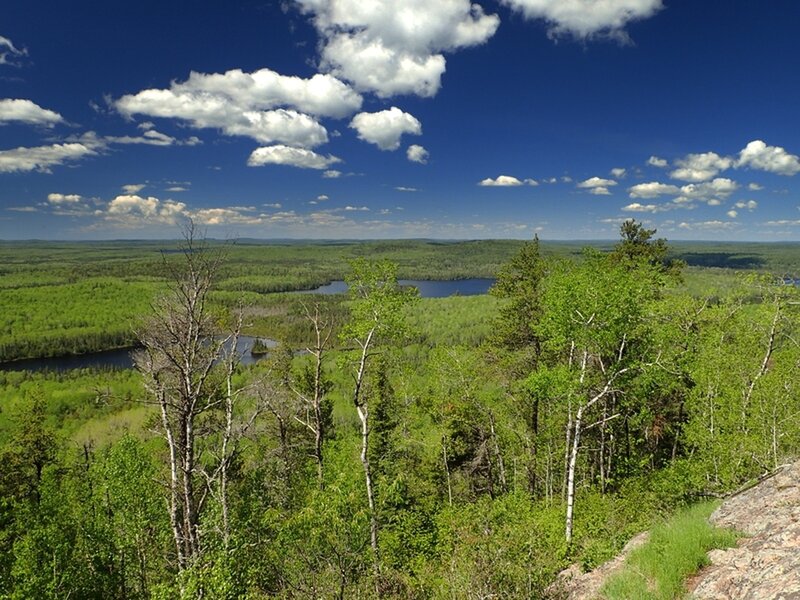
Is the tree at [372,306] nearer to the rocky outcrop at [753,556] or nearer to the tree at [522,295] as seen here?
the tree at [522,295]

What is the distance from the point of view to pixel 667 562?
8.37 metres

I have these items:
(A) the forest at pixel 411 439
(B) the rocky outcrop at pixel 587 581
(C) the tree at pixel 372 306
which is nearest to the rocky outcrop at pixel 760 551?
(A) the forest at pixel 411 439

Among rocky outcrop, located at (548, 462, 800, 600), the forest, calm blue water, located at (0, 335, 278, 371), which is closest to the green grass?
rocky outcrop, located at (548, 462, 800, 600)

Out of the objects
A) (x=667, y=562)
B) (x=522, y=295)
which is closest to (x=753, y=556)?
(x=667, y=562)

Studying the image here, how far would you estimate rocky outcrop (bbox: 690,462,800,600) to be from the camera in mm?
6605

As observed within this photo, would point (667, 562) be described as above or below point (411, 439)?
above

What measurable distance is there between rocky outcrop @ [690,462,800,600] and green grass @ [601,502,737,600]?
215 mm

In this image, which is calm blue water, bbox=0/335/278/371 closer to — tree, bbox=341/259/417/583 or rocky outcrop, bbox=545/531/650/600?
tree, bbox=341/259/417/583

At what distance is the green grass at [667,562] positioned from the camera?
26.2 ft

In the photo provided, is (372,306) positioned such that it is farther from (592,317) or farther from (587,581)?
(587,581)

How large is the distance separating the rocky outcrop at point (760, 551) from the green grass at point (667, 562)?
0.70 ft

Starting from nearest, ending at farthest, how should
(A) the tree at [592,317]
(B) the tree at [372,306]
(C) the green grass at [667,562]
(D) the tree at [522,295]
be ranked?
(C) the green grass at [667,562] < (A) the tree at [592,317] < (B) the tree at [372,306] < (D) the tree at [522,295]

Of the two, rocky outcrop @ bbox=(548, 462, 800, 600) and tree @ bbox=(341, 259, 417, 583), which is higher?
tree @ bbox=(341, 259, 417, 583)

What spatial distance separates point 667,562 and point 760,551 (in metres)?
1.45
